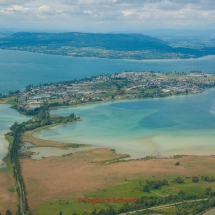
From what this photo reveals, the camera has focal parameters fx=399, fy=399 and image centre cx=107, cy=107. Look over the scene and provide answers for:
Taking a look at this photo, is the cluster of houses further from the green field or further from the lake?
the green field

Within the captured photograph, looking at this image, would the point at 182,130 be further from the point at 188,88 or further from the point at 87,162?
the point at 188,88

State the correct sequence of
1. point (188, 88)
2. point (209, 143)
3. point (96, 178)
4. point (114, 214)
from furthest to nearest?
point (188, 88)
point (209, 143)
point (96, 178)
point (114, 214)

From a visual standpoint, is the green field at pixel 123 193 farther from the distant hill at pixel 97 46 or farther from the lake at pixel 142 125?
the distant hill at pixel 97 46

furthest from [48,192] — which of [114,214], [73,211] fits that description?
[114,214]

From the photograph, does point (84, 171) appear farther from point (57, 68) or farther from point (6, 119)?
point (57, 68)

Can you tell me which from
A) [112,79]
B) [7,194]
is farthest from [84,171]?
[112,79]

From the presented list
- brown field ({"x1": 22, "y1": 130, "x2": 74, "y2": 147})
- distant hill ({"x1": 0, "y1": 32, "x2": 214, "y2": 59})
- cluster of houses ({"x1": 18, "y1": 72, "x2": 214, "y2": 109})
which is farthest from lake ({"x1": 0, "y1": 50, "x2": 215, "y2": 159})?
distant hill ({"x1": 0, "y1": 32, "x2": 214, "y2": 59})
